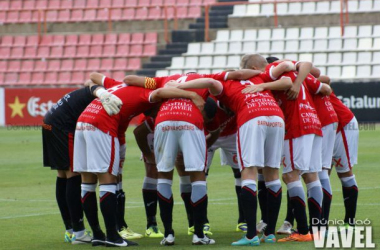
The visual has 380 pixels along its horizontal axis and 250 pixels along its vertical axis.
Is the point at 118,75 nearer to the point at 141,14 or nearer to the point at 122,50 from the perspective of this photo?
the point at 122,50

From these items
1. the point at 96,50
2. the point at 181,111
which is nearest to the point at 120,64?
the point at 96,50

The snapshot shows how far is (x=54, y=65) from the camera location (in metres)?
A: 35.5

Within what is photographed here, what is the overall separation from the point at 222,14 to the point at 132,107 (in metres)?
26.4

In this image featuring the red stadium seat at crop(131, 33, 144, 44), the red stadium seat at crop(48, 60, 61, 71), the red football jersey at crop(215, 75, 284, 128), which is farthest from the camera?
the red stadium seat at crop(48, 60, 61, 71)

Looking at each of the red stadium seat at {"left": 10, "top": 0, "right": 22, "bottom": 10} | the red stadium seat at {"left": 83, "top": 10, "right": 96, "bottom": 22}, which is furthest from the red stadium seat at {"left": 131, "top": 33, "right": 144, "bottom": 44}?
the red stadium seat at {"left": 10, "top": 0, "right": 22, "bottom": 10}

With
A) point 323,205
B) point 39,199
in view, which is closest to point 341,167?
point 323,205

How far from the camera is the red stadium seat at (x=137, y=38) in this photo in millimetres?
34875

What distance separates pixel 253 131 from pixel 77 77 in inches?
1064

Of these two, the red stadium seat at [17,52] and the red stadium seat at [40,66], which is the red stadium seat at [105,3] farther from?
the red stadium seat at [17,52]

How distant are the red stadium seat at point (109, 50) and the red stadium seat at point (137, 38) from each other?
3.04ft

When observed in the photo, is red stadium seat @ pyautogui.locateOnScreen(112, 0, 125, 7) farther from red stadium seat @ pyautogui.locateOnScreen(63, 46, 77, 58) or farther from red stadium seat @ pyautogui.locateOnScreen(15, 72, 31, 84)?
red stadium seat @ pyautogui.locateOnScreen(15, 72, 31, 84)

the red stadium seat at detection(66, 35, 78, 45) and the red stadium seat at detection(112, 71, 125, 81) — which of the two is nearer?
the red stadium seat at detection(112, 71, 125, 81)

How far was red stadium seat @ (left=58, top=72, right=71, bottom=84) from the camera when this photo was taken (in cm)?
3444

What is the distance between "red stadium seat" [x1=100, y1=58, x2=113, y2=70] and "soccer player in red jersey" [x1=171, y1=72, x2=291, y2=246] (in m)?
26.2
